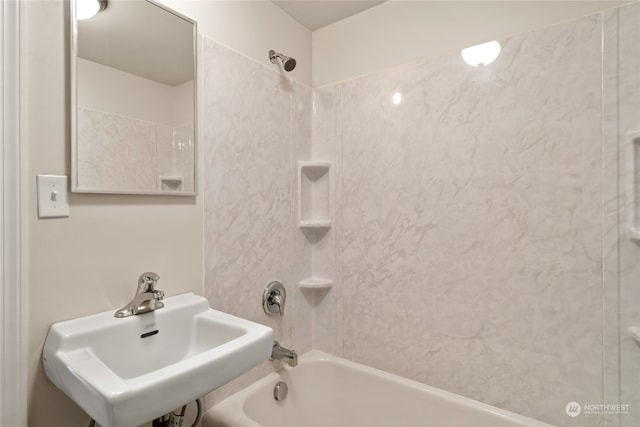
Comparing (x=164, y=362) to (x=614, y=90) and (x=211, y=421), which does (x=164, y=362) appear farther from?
(x=614, y=90)

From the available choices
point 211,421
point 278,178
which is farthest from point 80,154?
point 211,421

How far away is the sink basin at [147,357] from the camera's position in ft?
2.31

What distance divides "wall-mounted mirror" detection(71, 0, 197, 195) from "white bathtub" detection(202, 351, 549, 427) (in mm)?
972

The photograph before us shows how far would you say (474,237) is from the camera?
1.42m

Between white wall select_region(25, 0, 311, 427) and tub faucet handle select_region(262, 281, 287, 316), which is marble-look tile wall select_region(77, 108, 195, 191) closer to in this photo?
white wall select_region(25, 0, 311, 427)

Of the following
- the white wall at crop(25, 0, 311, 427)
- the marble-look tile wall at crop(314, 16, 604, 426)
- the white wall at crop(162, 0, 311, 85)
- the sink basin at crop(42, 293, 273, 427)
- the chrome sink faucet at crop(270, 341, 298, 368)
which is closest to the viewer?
the sink basin at crop(42, 293, 273, 427)

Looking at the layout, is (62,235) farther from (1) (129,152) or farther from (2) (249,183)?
(2) (249,183)

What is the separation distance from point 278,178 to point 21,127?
101 centimetres

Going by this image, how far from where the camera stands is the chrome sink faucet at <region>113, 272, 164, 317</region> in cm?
103

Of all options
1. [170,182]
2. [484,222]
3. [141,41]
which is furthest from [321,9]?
[484,222]

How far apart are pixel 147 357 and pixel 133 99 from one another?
87 centimetres

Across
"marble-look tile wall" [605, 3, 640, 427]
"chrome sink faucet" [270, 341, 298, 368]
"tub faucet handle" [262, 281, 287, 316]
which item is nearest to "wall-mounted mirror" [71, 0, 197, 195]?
"tub faucet handle" [262, 281, 287, 316]
